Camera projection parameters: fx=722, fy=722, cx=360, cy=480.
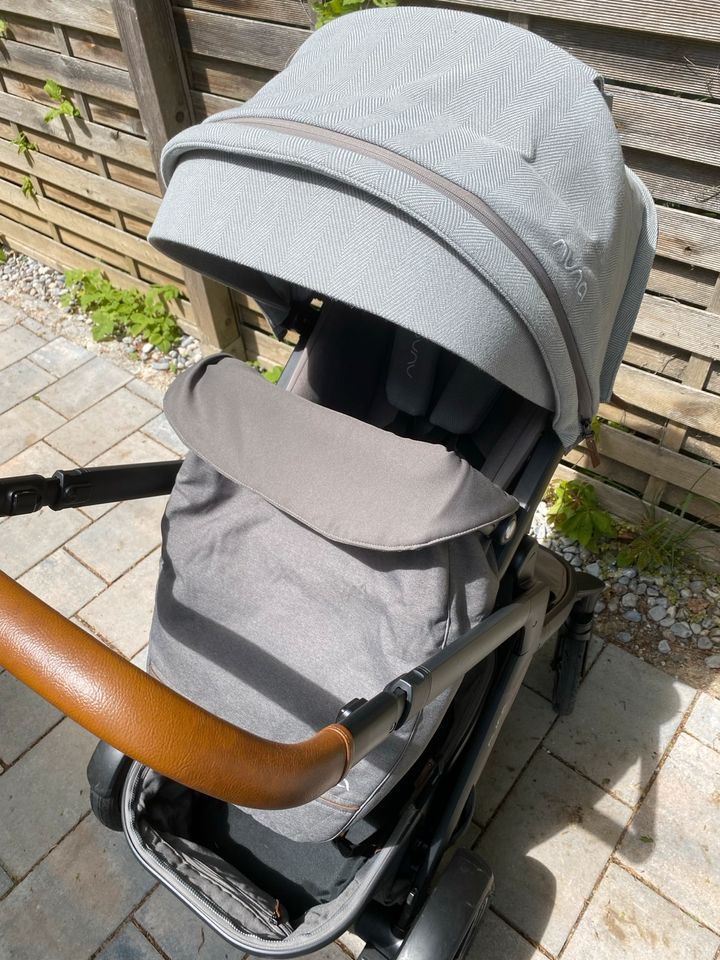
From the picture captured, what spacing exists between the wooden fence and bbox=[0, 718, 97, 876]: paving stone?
6.74 feet

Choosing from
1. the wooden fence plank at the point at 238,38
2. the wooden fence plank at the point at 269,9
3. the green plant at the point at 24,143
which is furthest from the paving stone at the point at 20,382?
the wooden fence plank at the point at 269,9

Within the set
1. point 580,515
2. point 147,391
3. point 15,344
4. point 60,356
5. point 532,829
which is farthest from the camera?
point 15,344

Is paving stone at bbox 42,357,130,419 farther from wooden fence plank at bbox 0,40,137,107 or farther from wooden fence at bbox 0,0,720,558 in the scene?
wooden fence plank at bbox 0,40,137,107

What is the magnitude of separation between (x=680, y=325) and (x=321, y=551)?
154 centimetres

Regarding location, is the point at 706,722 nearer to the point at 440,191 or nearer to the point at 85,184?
the point at 440,191

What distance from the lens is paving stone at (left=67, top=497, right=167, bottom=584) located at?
A: 117 inches

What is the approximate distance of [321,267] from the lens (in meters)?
1.21

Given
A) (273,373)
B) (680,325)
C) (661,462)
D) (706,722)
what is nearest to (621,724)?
(706,722)

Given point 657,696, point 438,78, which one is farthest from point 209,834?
point 438,78

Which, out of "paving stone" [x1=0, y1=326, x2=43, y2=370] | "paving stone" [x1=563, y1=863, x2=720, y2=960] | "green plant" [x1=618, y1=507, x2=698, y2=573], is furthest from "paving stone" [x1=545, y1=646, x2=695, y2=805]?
"paving stone" [x1=0, y1=326, x2=43, y2=370]

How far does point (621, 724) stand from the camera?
8.03ft

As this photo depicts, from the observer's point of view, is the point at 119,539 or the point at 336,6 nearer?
the point at 336,6

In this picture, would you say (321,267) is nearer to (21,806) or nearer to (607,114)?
(607,114)

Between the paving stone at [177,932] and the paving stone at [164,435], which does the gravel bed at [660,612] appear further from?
the paving stone at [164,435]
